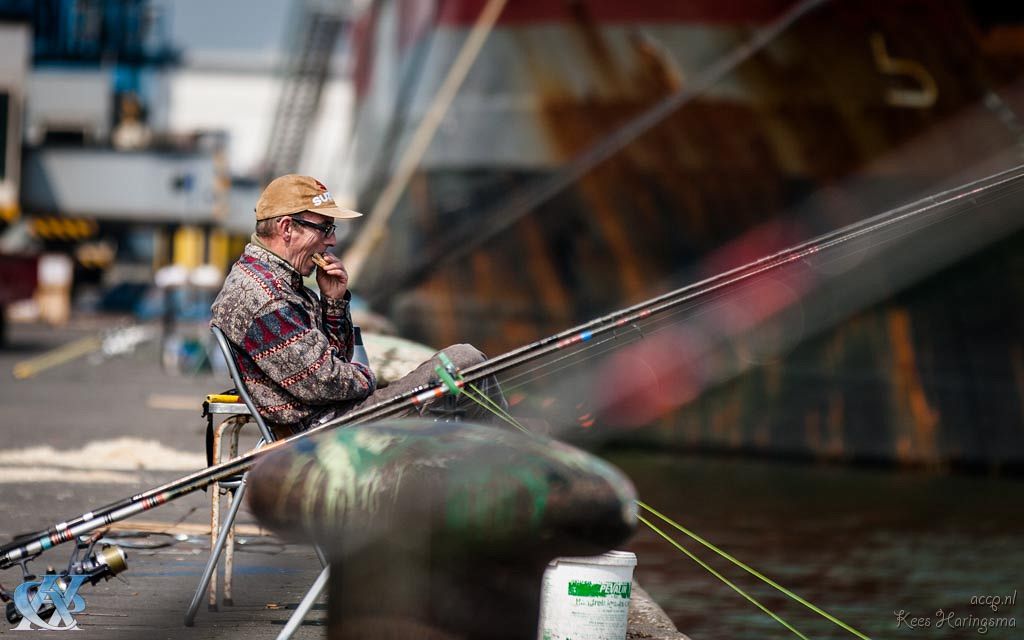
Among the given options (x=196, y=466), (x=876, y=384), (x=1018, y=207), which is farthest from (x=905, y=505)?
(x=196, y=466)

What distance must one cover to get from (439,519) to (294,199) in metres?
2.22

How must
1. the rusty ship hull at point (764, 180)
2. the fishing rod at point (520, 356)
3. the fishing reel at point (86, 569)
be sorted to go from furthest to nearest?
the rusty ship hull at point (764, 180) → the fishing reel at point (86, 569) → the fishing rod at point (520, 356)

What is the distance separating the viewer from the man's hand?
477cm

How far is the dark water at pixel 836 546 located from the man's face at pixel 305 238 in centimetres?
378

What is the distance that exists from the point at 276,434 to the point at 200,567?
4.78 feet

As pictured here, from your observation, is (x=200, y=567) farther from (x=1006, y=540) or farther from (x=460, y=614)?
(x=1006, y=540)

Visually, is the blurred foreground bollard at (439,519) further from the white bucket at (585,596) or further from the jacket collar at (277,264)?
the jacket collar at (277,264)

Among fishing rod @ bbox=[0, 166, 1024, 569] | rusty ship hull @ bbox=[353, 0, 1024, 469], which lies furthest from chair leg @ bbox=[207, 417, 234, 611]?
rusty ship hull @ bbox=[353, 0, 1024, 469]

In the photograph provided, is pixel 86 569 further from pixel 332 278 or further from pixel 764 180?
pixel 764 180

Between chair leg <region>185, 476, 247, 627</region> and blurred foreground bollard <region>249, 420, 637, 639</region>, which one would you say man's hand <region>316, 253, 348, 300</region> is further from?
blurred foreground bollard <region>249, 420, 637, 639</region>

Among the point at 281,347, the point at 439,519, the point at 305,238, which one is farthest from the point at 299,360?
the point at 439,519

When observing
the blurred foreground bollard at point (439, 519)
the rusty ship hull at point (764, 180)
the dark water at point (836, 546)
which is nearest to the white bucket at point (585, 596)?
the blurred foreground bollard at point (439, 519)

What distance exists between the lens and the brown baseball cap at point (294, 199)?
4.82 meters

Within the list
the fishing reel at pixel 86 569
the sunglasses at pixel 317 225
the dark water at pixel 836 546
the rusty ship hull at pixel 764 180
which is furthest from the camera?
the rusty ship hull at pixel 764 180
